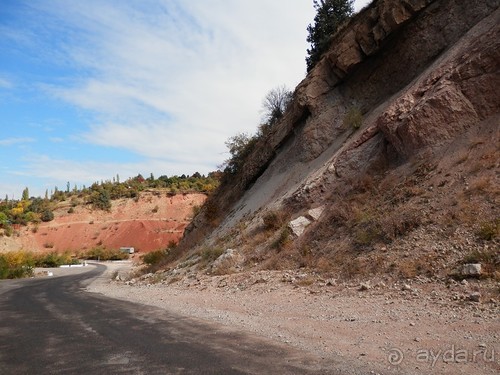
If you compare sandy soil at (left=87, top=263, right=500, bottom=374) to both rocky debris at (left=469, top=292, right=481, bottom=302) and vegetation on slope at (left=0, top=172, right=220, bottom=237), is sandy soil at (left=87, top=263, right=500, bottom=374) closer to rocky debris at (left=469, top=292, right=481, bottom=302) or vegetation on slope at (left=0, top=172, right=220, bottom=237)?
rocky debris at (left=469, top=292, right=481, bottom=302)

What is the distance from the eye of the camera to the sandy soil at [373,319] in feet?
18.7

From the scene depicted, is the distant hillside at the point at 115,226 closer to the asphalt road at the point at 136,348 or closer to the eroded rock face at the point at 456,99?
the eroded rock face at the point at 456,99

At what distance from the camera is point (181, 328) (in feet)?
28.5

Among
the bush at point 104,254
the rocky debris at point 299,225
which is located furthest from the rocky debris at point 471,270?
the bush at point 104,254

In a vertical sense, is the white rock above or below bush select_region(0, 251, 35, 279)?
above

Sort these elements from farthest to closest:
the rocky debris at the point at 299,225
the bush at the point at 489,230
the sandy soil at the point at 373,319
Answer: the rocky debris at the point at 299,225 < the bush at the point at 489,230 < the sandy soil at the point at 373,319

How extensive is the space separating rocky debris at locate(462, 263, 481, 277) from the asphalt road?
417cm

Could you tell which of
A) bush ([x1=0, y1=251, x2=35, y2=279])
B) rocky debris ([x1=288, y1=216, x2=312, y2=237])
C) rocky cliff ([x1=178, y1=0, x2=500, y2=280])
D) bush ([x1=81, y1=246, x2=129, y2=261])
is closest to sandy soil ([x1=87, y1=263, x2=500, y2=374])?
rocky cliff ([x1=178, y1=0, x2=500, y2=280])

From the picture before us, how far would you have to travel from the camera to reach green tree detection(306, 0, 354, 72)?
994 inches

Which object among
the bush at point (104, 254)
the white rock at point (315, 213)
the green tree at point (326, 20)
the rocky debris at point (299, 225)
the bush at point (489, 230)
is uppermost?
the green tree at point (326, 20)

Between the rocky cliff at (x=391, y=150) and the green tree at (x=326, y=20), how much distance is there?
3420mm

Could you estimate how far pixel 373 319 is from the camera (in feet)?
25.7

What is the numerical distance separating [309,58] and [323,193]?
Result: 13012mm

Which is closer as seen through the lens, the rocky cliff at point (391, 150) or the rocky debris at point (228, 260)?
the rocky cliff at point (391, 150)
